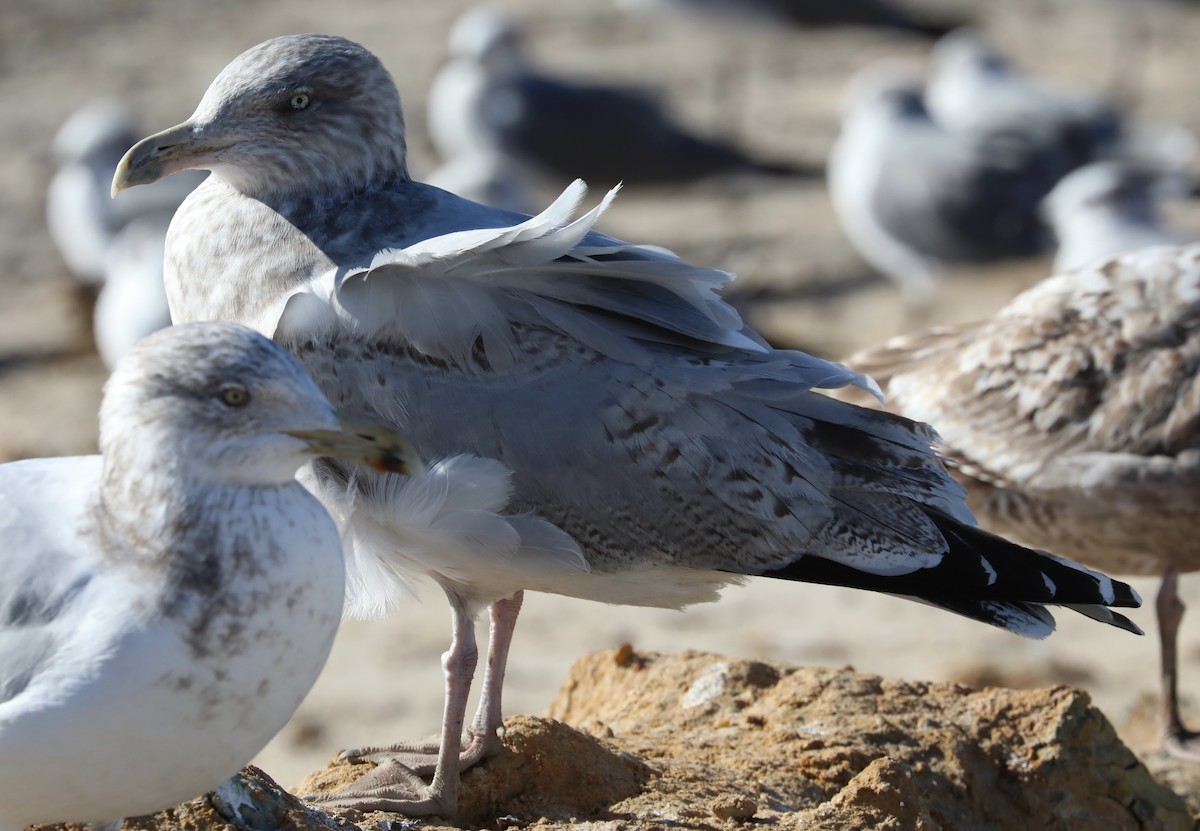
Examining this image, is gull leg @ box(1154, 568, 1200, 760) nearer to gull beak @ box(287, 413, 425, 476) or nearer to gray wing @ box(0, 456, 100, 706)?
gull beak @ box(287, 413, 425, 476)

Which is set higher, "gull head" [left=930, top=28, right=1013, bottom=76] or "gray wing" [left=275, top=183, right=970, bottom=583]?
"gull head" [left=930, top=28, right=1013, bottom=76]

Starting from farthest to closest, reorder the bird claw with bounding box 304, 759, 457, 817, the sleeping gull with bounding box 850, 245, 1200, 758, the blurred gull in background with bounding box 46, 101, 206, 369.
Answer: the blurred gull in background with bounding box 46, 101, 206, 369
the sleeping gull with bounding box 850, 245, 1200, 758
the bird claw with bounding box 304, 759, 457, 817

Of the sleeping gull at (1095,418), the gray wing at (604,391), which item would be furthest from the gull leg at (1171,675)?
the gray wing at (604,391)

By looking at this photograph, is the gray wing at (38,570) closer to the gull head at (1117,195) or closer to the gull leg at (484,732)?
the gull leg at (484,732)

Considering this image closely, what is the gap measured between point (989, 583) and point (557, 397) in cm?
106

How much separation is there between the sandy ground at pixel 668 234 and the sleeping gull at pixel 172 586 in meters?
3.51

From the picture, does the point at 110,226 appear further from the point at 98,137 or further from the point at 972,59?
the point at 972,59

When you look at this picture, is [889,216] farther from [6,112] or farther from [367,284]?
[367,284]

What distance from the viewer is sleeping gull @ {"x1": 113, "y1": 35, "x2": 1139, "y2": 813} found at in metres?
3.71

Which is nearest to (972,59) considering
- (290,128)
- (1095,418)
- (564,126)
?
(564,126)

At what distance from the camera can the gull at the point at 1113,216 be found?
9.60 meters

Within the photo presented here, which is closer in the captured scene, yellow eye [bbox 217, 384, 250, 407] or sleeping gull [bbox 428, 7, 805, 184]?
yellow eye [bbox 217, 384, 250, 407]

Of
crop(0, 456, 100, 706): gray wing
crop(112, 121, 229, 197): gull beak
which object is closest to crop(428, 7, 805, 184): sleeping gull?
crop(112, 121, 229, 197): gull beak

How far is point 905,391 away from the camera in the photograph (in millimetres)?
5680
